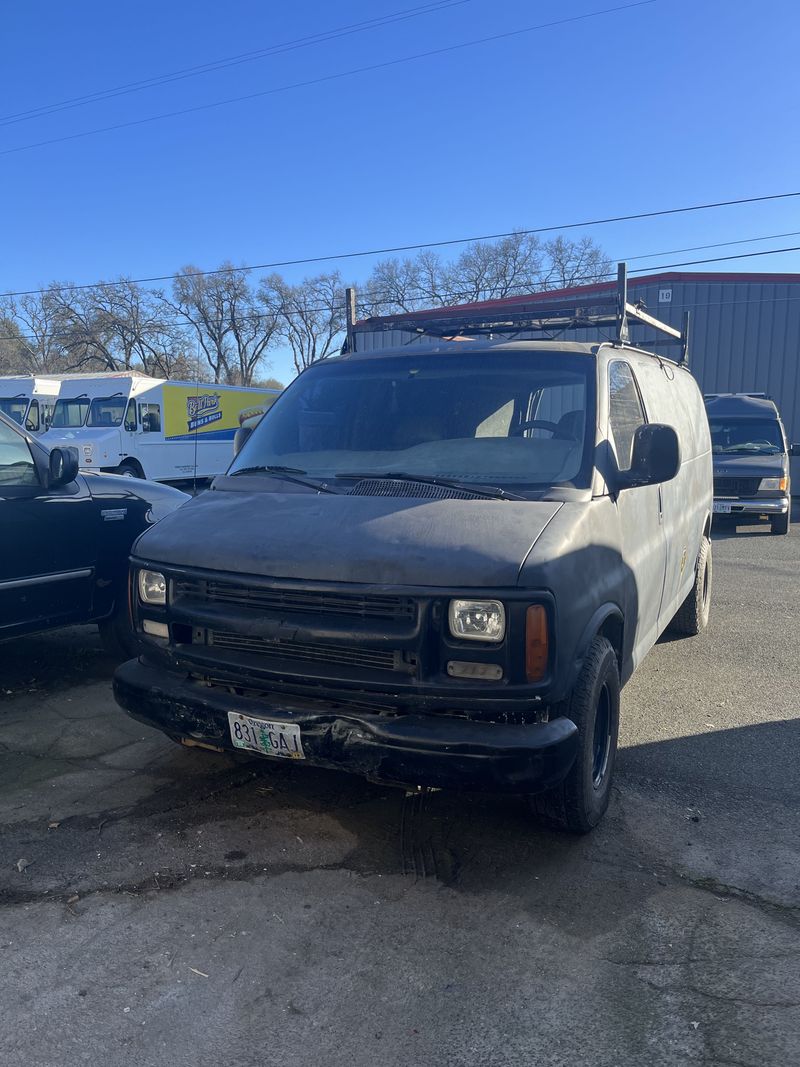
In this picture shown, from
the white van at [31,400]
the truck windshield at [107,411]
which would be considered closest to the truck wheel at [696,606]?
the truck windshield at [107,411]

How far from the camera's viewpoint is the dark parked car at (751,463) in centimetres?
1401

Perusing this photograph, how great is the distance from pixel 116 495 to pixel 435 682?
3.76 m

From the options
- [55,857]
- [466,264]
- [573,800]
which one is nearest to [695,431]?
[573,800]

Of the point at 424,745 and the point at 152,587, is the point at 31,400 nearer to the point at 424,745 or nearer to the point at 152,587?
the point at 152,587

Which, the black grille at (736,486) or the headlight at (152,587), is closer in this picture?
the headlight at (152,587)

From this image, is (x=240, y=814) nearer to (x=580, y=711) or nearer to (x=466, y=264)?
(x=580, y=711)

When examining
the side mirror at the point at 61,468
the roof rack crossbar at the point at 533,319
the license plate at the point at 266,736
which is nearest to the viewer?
the license plate at the point at 266,736

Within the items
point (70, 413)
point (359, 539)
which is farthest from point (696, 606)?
point (70, 413)

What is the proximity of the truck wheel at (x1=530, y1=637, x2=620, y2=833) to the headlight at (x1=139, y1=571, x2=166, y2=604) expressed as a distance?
5.94 ft

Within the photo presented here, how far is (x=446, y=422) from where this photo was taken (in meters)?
4.31

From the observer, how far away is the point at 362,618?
10.5 ft

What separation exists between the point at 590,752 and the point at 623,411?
6.23 feet

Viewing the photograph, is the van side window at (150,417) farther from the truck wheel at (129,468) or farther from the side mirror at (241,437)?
the side mirror at (241,437)

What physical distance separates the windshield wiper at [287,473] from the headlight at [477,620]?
3.36ft
